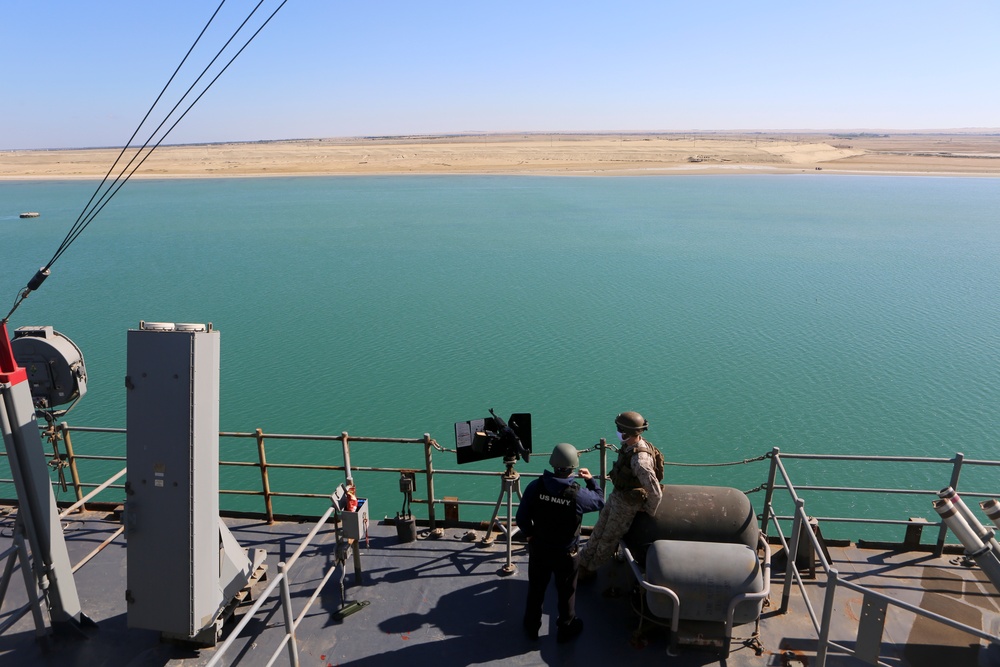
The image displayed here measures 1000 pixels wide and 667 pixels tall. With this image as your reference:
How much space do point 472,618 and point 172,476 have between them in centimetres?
258

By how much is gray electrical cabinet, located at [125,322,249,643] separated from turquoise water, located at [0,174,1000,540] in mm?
7691

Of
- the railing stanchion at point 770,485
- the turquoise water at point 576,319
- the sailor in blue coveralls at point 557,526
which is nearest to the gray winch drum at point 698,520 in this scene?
the sailor in blue coveralls at point 557,526

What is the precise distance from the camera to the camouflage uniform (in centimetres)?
485

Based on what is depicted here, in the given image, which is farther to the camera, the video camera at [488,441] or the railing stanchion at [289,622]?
the video camera at [488,441]

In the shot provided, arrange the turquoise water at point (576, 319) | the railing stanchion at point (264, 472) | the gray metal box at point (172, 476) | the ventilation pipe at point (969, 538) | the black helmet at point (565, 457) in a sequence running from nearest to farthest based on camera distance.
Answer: the gray metal box at point (172, 476) → the ventilation pipe at point (969, 538) → the black helmet at point (565, 457) → the railing stanchion at point (264, 472) → the turquoise water at point (576, 319)

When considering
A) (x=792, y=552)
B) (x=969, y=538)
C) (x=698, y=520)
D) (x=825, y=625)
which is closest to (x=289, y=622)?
(x=698, y=520)

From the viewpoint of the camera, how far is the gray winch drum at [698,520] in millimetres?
4848

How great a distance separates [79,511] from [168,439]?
3787 mm

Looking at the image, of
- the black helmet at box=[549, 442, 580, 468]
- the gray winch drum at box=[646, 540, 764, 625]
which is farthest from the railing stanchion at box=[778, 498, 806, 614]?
the black helmet at box=[549, 442, 580, 468]

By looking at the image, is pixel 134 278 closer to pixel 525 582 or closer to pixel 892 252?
pixel 525 582

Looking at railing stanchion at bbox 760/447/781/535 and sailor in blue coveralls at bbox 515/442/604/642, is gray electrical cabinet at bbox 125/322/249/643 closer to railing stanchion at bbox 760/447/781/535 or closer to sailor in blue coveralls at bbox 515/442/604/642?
sailor in blue coveralls at bbox 515/442/604/642

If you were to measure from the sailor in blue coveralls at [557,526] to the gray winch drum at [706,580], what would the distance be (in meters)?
0.59

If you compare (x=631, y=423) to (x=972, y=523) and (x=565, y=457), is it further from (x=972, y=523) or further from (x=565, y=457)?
(x=972, y=523)

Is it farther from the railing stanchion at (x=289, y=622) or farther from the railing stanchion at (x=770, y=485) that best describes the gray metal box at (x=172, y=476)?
the railing stanchion at (x=770, y=485)
